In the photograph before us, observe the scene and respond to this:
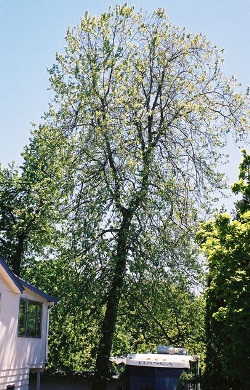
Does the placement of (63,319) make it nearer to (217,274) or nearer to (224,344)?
(224,344)

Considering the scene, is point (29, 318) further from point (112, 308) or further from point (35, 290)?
point (112, 308)

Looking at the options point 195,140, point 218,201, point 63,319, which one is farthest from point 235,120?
point 63,319

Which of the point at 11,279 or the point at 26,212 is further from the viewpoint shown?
the point at 26,212

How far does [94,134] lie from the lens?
2964 cm

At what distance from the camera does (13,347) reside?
2245 centimetres

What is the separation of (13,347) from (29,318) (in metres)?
2.66

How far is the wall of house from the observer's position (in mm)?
21281

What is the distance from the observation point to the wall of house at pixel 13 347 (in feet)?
69.8

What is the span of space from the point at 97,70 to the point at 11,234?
14861 mm

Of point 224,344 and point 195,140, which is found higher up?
point 195,140

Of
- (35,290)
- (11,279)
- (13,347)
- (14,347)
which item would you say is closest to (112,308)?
(35,290)

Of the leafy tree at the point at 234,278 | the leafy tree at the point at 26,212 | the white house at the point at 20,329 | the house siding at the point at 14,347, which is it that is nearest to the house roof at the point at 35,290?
the white house at the point at 20,329

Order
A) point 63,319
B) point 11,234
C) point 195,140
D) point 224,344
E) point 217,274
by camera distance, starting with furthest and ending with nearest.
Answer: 1. point 11,234
2. point 195,140
3. point 63,319
4. point 224,344
5. point 217,274

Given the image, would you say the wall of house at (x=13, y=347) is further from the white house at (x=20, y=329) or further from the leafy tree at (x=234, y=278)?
the leafy tree at (x=234, y=278)
